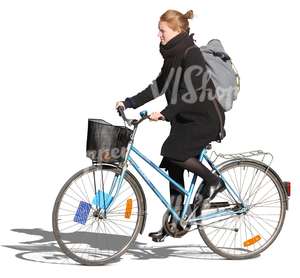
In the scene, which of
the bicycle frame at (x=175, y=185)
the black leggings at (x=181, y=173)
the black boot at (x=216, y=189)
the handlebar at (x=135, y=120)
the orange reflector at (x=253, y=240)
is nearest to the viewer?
the handlebar at (x=135, y=120)

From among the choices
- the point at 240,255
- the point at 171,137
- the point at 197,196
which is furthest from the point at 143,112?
the point at 240,255

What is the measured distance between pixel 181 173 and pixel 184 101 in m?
0.85

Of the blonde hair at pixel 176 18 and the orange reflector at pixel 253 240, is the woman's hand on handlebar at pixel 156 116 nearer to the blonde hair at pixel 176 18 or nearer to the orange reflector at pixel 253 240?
the blonde hair at pixel 176 18

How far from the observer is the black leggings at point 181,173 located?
11.2 meters

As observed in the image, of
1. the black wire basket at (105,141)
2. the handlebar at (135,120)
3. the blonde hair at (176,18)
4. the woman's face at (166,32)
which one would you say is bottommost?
the black wire basket at (105,141)

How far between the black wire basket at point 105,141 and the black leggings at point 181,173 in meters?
0.56

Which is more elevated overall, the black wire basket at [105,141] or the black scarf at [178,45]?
the black scarf at [178,45]

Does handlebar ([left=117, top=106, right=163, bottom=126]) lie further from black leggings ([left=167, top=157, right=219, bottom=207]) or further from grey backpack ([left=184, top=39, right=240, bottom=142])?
grey backpack ([left=184, top=39, right=240, bottom=142])

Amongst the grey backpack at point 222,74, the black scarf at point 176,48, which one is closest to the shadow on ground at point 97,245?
the grey backpack at point 222,74

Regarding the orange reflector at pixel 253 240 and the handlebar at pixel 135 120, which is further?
the orange reflector at pixel 253 240

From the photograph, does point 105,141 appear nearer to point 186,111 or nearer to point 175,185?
point 186,111

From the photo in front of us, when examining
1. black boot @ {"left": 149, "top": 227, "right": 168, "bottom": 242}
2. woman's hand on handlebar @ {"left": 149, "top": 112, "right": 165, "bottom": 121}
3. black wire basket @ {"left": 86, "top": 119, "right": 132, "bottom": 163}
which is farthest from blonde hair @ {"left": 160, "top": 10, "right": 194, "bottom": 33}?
black boot @ {"left": 149, "top": 227, "right": 168, "bottom": 242}

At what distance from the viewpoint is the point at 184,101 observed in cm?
1098

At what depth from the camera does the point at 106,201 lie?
436 inches
